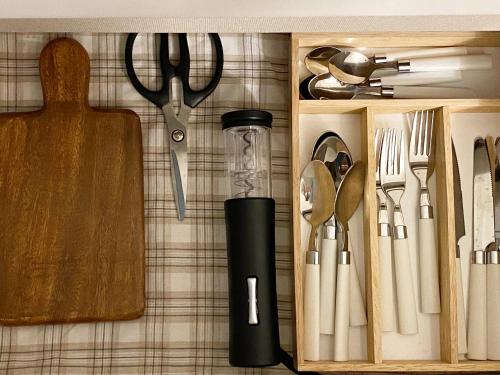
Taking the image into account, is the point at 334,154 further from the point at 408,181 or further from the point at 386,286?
the point at 386,286

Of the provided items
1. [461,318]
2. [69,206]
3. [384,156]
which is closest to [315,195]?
[384,156]

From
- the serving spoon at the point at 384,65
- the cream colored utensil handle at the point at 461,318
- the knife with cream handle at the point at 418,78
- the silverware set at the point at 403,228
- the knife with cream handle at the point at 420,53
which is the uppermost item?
the knife with cream handle at the point at 420,53

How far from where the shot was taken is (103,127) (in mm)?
1457

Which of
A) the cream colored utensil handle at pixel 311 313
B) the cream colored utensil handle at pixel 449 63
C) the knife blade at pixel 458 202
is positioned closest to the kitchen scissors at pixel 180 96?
the cream colored utensil handle at pixel 311 313

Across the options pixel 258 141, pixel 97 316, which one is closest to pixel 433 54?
pixel 258 141

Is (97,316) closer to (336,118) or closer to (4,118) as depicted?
(4,118)

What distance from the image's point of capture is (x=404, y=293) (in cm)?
143

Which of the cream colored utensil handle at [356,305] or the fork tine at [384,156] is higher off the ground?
the fork tine at [384,156]

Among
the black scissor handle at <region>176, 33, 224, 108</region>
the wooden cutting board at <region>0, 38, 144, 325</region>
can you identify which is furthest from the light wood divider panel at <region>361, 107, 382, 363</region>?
the wooden cutting board at <region>0, 38, 144, 325</region>

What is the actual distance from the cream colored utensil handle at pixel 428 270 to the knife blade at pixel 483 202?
0.08 meters

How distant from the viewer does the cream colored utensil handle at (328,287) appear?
1.44 metres

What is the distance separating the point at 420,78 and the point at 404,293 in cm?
41

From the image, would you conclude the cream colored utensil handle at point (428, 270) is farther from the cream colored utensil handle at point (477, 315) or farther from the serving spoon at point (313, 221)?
the serving spoon at point (313, 221)

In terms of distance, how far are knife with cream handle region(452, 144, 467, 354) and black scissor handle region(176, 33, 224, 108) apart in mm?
470
